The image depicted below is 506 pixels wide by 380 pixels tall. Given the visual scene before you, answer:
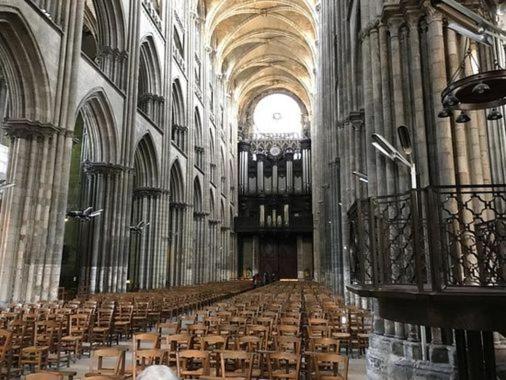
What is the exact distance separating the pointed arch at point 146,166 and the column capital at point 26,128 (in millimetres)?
9961

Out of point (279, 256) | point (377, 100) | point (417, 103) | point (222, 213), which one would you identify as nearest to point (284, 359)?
point (417, 103)

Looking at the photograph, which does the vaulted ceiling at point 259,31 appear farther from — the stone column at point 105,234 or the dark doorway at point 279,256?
the stone column at point 105,234

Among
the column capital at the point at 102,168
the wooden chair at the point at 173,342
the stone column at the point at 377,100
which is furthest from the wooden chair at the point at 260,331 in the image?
the column capital at the point at 102,168

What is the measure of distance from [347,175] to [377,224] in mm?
11569

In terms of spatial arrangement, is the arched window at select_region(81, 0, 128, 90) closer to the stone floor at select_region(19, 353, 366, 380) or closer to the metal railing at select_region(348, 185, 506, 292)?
the stone floor at select_region(19, 353, 366, 380)

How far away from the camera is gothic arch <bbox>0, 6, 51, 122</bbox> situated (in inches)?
540

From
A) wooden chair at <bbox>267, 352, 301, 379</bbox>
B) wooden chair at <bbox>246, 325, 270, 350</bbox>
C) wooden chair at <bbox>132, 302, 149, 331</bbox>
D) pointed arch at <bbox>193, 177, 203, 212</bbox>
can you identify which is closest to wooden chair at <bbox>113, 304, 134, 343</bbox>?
wooden chair at <bbox>132, 302, 149, 331</bbox>

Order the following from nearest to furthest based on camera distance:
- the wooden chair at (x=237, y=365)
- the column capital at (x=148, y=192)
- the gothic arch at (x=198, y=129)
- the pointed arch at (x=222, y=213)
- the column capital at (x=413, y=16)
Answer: the wooden chair at (x=237, y=365) < the column capital at (x=413, y=16) < the column capital at (x=148, y=192) < the gothic arch at (x=198, y=129) < the pointed arch at (x=222, y=213)

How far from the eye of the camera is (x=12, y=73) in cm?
1430

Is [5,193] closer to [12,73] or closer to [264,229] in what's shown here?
[12,73]

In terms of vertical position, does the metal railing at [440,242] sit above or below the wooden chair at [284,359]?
above

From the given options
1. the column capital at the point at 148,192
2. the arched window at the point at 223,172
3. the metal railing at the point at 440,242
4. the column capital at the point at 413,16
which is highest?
the arched window at the point at 223,172

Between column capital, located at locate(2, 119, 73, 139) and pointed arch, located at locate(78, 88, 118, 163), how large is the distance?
4536mm

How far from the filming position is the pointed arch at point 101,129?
62.3ft
